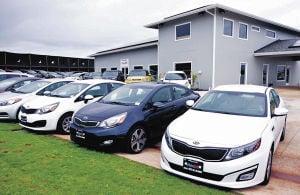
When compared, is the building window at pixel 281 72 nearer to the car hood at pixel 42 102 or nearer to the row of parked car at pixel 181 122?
the row of parked car at pixel 181 122

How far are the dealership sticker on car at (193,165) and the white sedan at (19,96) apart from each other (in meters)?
6.37

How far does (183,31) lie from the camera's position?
22.3 meters

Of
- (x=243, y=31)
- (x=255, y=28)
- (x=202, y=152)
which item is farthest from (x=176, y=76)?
(x=202, y=152)

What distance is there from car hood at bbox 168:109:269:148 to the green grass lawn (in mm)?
744

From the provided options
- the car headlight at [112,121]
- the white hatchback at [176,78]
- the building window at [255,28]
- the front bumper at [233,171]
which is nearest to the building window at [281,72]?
the building window at [255,28]

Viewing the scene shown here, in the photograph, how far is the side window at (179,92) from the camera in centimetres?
775

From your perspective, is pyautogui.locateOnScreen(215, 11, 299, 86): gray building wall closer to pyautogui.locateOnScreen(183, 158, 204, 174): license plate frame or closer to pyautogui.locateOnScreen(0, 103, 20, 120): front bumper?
pyautogui.locateOnScreen(0, 103, 20, 120): front bumper

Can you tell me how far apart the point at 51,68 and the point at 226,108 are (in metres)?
47.8

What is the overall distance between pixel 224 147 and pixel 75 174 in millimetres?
→ 2480

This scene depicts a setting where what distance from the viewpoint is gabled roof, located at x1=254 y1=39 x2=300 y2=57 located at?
72.8 ft

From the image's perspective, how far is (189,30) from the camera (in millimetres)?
21812

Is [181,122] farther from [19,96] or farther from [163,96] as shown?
[19,96]

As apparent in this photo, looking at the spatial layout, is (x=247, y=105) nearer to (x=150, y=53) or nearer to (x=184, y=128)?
(x=184, y=128)

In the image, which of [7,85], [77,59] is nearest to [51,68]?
[77,59]
